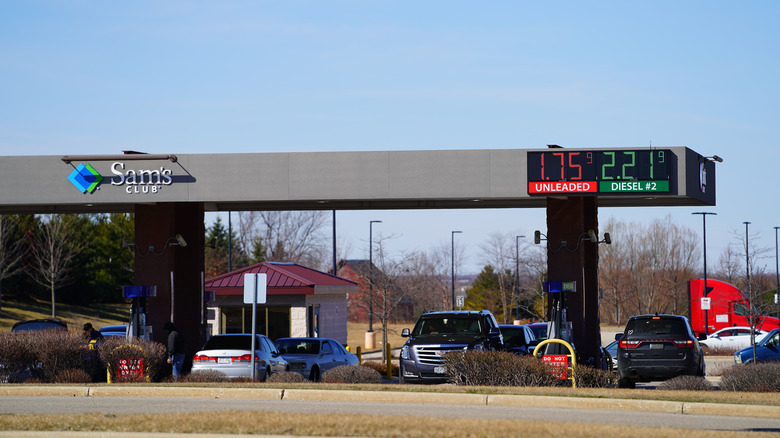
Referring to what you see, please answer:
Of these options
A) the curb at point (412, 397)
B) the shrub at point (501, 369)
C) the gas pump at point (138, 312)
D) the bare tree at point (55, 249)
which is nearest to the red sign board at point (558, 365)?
the shrub at point (501, 369)

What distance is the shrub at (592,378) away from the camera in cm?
1877

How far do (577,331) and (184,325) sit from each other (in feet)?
35.3

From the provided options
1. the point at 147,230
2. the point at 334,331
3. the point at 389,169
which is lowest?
the point at 334,331

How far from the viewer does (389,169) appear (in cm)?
2317

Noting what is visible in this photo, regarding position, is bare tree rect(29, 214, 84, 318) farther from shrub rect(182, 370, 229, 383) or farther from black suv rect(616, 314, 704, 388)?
black suv rect(616, 314, 704, 388)

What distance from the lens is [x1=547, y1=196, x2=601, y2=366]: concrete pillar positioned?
2402 cm

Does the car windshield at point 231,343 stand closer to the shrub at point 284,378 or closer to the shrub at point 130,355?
the shrub at point 284,378

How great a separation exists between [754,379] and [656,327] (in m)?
3.58

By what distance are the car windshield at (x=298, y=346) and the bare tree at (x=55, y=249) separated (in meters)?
36.8

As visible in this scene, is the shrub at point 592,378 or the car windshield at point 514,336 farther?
the car windshield at point 514,336

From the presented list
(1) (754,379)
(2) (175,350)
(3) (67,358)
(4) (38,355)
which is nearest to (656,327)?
(1) (754,379)

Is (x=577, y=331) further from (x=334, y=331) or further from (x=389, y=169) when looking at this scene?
(x=334, y=331)

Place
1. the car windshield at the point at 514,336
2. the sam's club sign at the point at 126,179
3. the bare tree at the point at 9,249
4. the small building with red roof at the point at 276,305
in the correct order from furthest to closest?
the bare tree at the point at 9,249
the small building with red roof at the point at 276,305
the car windshield at the point at 514,336
the sam's club sign at the point at 126,179

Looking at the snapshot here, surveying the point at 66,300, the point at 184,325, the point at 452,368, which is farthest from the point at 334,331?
the point at 66,300
